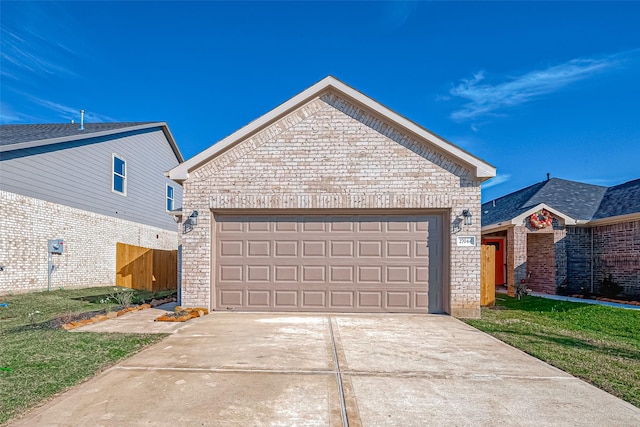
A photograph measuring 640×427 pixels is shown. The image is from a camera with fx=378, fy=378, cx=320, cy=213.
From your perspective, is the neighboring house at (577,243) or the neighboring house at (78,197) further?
the neighboring house at (577,243)

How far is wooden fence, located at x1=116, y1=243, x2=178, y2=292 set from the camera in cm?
1512

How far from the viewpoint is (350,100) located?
9.05 meters

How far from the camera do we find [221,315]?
27.9 ft

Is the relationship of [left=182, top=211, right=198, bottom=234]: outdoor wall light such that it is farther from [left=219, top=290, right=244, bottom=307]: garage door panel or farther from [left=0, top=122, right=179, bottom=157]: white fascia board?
[left=0, top=122, right=179, bottom=157]: white fascia board

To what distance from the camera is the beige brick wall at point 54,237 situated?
11516mm

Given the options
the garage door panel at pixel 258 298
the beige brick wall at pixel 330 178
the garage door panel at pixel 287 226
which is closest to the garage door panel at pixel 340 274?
the garage door panel at pixel 287 226

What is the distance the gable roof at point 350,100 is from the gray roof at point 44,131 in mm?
7391

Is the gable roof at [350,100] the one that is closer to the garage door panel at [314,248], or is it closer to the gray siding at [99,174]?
the garage door panel at [314,248]

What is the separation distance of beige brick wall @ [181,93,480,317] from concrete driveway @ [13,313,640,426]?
290cm

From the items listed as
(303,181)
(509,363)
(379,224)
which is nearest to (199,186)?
(303,181)

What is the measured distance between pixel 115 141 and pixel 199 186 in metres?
9.74

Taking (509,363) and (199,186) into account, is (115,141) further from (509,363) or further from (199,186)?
(509,363)

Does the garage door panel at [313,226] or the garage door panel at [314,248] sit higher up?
the garage door panel at [313,226]

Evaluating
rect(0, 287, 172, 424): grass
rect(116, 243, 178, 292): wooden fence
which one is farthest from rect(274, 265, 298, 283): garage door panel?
rect(116, 243, 178, 292): wooden fence
